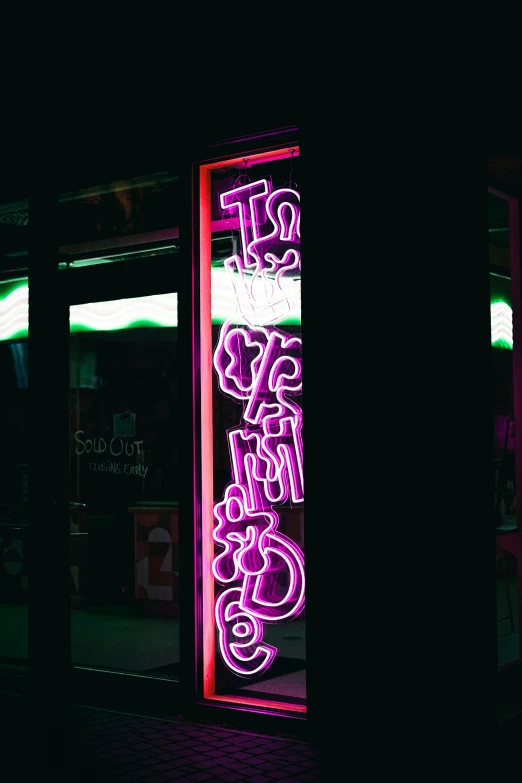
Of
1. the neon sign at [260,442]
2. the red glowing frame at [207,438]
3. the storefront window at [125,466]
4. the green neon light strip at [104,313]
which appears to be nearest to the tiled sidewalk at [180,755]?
the red glowing frame at [207,438]

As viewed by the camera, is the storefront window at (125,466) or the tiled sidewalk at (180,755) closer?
the tiled sidewalk at (180,755)

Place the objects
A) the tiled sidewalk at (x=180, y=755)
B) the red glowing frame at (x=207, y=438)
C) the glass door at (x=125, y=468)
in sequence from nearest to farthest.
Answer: the tiled sidewalk at (x=180, y=755), the red glowing frame at (x=207, y=438), the glass door at (x=125, y=468)

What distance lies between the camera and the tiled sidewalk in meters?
4.28

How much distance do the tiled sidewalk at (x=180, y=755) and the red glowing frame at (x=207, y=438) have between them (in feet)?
1.12

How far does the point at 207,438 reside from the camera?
17.8ft

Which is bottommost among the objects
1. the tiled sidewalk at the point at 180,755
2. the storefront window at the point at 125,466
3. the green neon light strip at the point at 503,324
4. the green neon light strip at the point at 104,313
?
the tiled sidewalk at the point at 180,755

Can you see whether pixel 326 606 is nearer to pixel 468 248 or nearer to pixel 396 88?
pixel 468 248

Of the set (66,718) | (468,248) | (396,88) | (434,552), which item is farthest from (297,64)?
(66,718)

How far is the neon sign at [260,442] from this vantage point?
5.13 m

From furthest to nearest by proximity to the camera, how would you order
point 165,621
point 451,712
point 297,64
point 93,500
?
point 93,500 < point 165,621 < point 297,64 < point 451,712

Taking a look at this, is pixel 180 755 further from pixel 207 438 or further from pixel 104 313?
pixel 104 313

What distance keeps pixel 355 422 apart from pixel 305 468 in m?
0.36

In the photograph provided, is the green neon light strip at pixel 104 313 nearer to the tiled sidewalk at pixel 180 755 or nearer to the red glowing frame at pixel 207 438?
the red glowing frame at pixel 207 438

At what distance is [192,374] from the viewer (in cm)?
543
